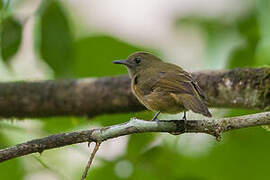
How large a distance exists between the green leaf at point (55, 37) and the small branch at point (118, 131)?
6.06ft

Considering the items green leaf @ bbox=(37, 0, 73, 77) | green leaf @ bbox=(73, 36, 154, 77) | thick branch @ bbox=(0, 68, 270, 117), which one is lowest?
thick branch @ bbox=(0, 68, 270, 117)

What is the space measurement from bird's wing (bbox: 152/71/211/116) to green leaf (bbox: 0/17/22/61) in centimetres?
132

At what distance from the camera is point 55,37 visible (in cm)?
478

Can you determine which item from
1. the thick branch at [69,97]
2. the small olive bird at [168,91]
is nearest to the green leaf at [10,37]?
the thick branch at [69,97]

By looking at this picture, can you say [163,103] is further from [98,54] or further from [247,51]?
[98,54]

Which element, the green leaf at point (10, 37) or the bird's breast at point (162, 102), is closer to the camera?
the bird's breast at point (162, 102)

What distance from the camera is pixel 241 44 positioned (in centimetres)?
495

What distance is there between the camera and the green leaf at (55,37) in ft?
15.6

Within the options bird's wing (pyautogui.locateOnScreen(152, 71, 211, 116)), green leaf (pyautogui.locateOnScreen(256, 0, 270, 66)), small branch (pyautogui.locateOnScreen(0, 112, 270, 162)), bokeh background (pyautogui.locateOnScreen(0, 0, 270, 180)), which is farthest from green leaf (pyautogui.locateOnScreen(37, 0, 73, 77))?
small branch (pyautogui.locateOnScreen(0, 112, 270, 162))

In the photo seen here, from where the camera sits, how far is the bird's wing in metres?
3.46

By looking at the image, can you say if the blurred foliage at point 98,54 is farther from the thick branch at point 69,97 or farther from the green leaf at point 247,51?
the green leaf at point 247,51

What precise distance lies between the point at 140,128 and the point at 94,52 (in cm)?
237

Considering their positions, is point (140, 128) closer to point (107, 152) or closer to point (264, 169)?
point (264, 169)

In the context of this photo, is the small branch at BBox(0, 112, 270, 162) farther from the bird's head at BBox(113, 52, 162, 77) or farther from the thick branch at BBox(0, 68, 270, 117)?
the bird's head at BBox(113, 52, 162, 77)
